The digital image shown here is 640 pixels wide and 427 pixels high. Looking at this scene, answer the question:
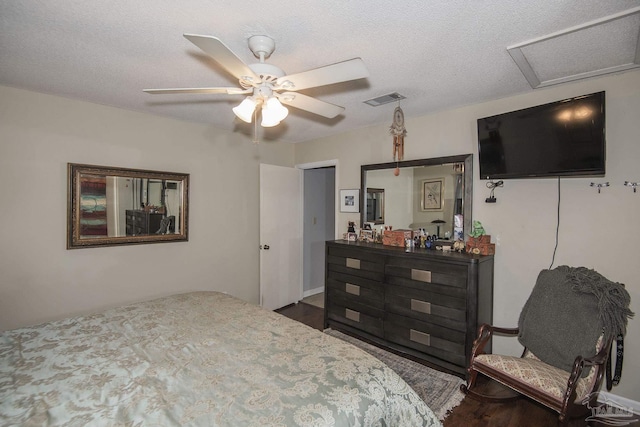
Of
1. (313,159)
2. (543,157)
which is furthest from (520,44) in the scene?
(313,159)

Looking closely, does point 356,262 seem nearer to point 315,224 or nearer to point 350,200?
point 350,200

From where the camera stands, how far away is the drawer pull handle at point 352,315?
320cm

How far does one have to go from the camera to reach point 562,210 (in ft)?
7.94

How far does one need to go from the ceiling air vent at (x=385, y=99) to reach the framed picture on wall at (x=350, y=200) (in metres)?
1.22

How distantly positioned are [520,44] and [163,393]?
2.52 meters

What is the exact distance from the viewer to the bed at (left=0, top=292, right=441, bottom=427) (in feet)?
3.59

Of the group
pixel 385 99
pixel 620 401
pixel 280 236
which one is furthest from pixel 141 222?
pixel 620 401

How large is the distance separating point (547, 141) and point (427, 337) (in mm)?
1823

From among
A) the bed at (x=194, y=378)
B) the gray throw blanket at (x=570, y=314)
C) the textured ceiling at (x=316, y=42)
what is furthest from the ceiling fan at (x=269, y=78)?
the gray throw blanket at (x=570, y=314)

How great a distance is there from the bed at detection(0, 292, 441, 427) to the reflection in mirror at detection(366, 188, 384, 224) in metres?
2.07

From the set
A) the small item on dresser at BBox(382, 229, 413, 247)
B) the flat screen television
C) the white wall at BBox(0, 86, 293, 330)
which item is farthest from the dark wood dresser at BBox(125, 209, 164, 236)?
the flat screen television

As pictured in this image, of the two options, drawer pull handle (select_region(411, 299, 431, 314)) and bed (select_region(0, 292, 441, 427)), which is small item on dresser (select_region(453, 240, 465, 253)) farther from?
bed (select_region(0, 292, 441, 427))

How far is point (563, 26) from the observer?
1.63 metres

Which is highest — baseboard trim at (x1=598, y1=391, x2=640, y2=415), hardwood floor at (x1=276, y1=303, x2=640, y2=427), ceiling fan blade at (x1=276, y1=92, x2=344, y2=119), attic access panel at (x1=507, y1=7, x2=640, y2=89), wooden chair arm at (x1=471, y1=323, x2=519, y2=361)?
attic access panel at (x1=507, y1=7, x2=640, y2=89)
